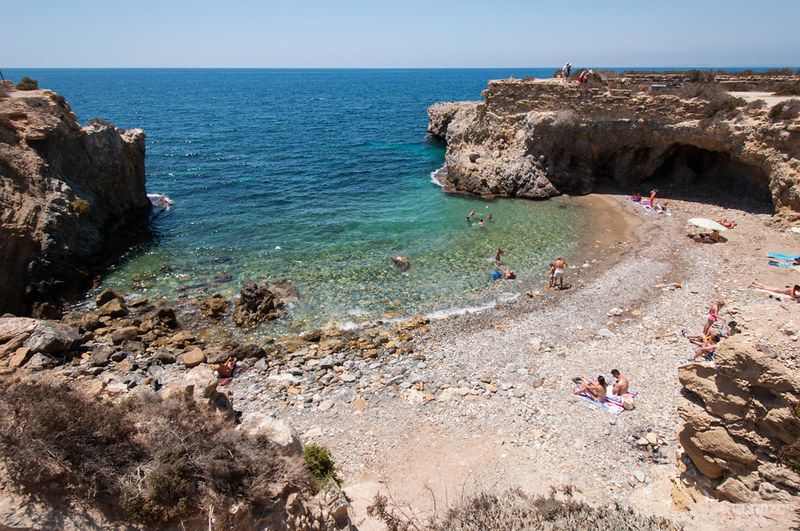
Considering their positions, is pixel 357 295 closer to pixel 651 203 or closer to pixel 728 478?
pixel 728 478

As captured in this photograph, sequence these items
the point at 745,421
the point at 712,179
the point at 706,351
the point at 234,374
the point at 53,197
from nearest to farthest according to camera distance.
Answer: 1. the point at 745,421
2. the point at 706,351
3. the point at 234,374
4. the point at 53,197
5. the point at 712,179

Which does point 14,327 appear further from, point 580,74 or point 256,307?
point 580,74

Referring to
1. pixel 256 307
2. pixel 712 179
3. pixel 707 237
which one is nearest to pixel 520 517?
pixel 256 307

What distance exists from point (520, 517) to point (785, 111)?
31110 millimetres

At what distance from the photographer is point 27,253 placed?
21156 mm

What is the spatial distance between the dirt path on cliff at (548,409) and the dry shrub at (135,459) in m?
3.37

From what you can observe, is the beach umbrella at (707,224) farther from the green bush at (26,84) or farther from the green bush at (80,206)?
the green bush at (26,84)

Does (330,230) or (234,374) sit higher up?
(330,230)

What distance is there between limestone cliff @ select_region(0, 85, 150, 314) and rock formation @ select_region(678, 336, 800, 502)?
1019 inches

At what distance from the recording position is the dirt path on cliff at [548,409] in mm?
11062

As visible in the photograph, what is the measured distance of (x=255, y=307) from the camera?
66.5 ft

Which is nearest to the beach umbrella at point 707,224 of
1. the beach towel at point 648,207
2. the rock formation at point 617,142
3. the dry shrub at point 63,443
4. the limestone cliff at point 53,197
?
the beach towel at point 648,207

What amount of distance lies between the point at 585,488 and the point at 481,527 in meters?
4.24

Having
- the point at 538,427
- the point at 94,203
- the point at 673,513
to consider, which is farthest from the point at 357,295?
the point at 94,203
